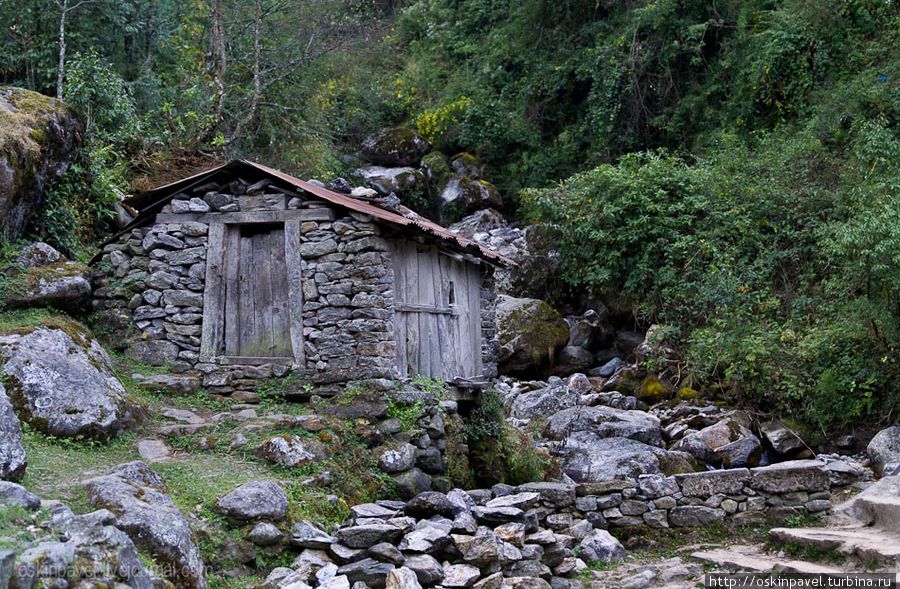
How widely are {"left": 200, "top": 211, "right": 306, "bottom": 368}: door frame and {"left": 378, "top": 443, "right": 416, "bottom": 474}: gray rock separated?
5.47 ft

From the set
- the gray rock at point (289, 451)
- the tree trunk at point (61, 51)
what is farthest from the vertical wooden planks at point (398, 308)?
the tree trunk at point (61, 51)

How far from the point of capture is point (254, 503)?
6465 millimetres

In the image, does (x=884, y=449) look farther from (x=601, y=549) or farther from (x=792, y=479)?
(x=601, y=549)

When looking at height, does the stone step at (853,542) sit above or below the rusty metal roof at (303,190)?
below

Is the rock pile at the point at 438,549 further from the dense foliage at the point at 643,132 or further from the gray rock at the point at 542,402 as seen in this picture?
the dense foliage at the point at 643,132

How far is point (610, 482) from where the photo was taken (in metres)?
9.57

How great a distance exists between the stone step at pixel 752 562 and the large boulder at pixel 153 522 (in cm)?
461

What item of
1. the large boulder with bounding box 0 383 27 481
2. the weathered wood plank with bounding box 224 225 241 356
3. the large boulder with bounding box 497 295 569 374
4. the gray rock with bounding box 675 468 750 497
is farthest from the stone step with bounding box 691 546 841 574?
the large boulder with bounding box 497 295 569 374

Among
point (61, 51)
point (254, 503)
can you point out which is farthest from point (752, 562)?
point (61, 51)

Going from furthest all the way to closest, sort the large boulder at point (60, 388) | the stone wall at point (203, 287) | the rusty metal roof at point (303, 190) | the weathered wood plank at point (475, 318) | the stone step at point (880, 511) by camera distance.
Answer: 1. the weathered wood plank at point (475, 318)
2. the rusty metal roof at point (303, 190)
3. the stone wall at point (203, 287)
4. the large boulder at point (60, 388)
5. the stone step at point (880, 511)

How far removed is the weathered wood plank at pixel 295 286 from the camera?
31.1ft

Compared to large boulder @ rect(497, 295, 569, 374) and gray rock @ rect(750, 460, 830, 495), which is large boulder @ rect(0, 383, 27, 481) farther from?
large boulder @ rect(497, 295, 569, 374)

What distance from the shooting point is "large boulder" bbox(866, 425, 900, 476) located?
10828 mm

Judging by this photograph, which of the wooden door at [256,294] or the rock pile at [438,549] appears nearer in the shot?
the rock pile at [438,549]
